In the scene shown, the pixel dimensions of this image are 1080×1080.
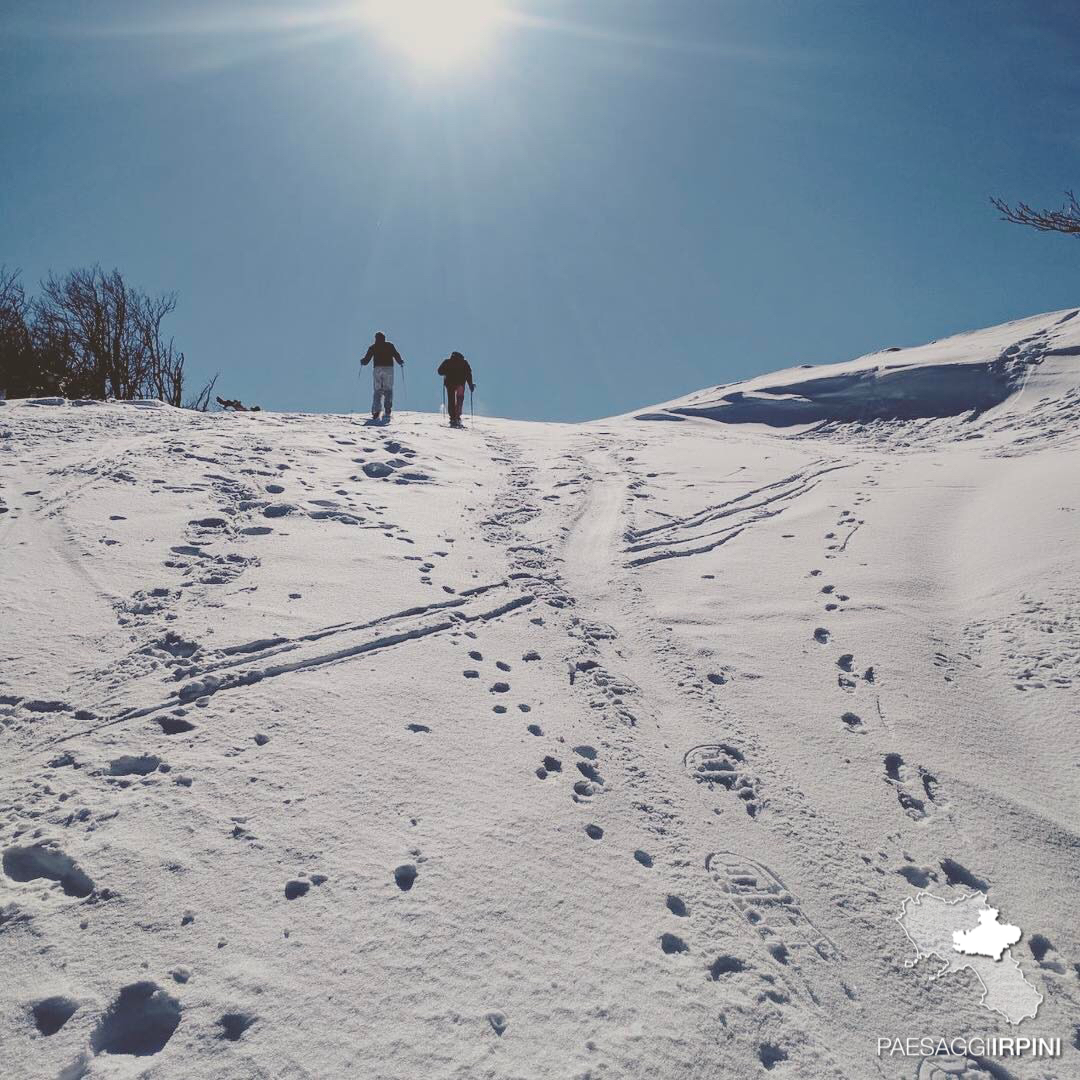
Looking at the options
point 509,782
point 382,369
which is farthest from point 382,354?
point 509,782

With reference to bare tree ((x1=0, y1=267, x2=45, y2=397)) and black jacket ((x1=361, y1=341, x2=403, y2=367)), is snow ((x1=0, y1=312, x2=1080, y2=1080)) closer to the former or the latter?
black jacket ((x1=361, y1=341, x2=403, y2=367))

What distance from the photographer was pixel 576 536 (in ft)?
20.3

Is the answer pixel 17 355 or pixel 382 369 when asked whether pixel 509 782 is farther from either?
pixel 17 355

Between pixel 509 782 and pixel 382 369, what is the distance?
10.5 meters

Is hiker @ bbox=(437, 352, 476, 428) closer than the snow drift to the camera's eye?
Yes

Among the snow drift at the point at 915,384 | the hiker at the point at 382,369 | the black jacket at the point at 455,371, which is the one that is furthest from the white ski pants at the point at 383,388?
the snow drift at the point at 915,384

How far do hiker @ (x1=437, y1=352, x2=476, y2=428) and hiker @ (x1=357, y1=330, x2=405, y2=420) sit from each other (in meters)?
0.87

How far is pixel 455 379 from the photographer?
1234 centimetres

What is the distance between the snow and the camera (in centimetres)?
189

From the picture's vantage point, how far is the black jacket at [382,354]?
11969mm

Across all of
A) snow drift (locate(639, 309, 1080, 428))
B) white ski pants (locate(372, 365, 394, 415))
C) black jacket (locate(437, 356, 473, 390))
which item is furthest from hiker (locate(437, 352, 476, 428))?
snow drift (locate(639, 309, 1080, 428))

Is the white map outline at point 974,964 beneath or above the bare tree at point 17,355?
beneath

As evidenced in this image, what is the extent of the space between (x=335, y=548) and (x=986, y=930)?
15.2ft

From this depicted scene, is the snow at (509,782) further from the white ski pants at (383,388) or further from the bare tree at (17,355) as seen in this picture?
the bare tree at (17,355)
